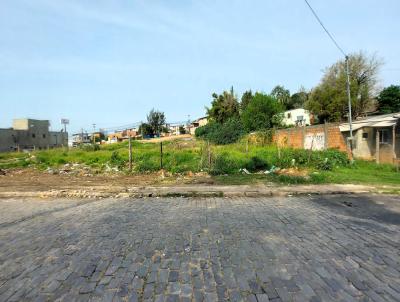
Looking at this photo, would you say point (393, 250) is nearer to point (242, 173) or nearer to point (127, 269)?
point (127, 269)

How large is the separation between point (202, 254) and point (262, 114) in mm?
37614

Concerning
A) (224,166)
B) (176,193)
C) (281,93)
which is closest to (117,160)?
(224,166)

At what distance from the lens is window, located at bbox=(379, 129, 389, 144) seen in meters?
16.9

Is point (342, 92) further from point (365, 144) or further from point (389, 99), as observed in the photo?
point (365, 144)

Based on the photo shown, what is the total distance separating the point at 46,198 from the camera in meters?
9.40

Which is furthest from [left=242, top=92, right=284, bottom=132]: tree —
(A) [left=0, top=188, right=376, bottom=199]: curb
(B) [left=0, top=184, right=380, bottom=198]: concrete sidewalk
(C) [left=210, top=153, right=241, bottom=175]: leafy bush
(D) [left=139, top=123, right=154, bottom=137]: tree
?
(D) [left=139, top=123, right=154, bottom=137]: tree

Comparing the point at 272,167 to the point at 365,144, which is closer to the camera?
the point at 272,167

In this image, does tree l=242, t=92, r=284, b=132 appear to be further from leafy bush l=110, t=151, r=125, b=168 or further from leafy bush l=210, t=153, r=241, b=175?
leafy bush l=210, t=153, r=241, b=175

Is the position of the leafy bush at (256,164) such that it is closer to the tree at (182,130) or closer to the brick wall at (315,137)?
the brick wall at (315,137)

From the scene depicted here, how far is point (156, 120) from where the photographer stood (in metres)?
73.8

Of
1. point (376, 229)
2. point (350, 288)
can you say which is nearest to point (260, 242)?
point (350, 288)

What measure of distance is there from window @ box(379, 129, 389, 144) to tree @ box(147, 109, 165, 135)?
6035cm

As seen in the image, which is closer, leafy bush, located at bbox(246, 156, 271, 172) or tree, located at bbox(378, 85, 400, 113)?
leafy bush, located at bbox(246, 156, 271, 172)

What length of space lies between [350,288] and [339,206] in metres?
4.80
